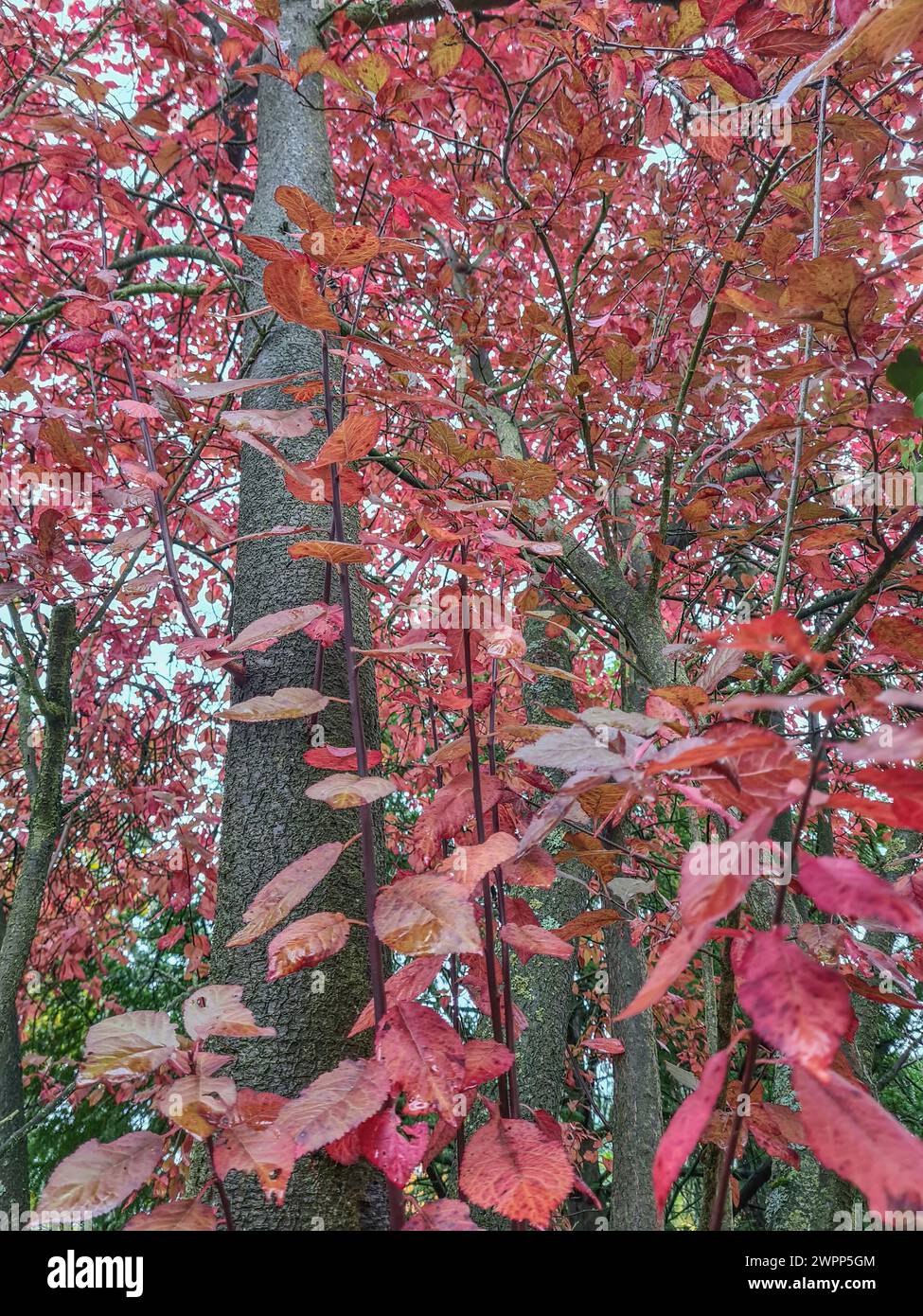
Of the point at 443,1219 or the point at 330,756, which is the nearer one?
the point at 443,1219

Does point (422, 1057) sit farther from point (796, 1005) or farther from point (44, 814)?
point (44, 814)

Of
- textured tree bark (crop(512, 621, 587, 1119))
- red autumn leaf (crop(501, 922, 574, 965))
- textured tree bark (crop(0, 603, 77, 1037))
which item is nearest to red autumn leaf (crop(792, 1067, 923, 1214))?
red autumn leaf (crop(501, 922, 574, 965))

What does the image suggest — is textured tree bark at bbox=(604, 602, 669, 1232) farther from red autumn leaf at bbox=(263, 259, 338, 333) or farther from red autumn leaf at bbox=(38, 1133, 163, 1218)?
red autumn leaf at bbox=(38, 1133, 163, 1218)

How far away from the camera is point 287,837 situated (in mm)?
1190

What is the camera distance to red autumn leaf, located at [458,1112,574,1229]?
640mm

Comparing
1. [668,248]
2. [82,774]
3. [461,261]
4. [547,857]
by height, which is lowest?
[82,774]

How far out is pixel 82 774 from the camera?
357 centimetres

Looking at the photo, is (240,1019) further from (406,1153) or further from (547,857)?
(547,857)

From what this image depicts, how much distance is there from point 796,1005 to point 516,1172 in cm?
38

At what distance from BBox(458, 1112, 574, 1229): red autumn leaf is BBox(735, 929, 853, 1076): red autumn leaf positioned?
11.6 inches

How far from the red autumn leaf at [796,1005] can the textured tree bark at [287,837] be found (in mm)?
735

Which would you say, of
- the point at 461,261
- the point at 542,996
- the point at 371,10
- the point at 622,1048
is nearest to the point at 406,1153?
the point at 622,1048

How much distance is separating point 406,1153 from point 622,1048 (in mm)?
1657

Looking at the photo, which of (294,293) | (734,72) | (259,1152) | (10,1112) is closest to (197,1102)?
(259,1152)
